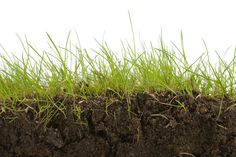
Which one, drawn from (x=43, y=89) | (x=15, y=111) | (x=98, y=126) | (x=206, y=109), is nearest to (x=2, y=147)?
(x=15, y=111)

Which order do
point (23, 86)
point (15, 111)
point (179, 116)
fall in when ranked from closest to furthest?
point (179, 116), point (15, 111), point (23, 86)

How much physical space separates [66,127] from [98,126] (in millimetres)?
134

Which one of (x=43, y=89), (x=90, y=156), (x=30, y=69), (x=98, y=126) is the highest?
(x=30, y=69)

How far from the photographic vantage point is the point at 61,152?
1868 millimetres

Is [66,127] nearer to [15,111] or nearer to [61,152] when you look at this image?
[61,152]

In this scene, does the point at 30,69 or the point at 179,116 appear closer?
the point at 179,116

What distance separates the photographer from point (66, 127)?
1830mm

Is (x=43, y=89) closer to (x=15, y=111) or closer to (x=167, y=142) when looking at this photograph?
(x=15, y=111)

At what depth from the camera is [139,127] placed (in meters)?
1.78

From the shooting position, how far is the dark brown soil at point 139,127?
178 cm

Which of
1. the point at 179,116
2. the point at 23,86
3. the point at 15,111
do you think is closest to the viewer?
the point at 179,116

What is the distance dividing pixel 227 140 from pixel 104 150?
507mm

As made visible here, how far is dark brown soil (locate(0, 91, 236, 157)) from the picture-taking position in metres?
1.78

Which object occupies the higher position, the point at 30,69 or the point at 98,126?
the point at 30,69
